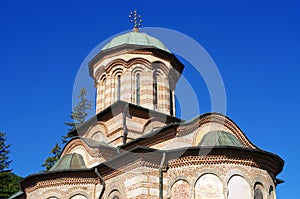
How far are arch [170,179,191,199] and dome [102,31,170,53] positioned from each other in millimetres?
7396

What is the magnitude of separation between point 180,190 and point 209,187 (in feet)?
2.73

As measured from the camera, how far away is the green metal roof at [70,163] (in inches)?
548

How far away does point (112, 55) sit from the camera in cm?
1759

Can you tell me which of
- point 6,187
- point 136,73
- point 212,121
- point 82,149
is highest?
point 136,73

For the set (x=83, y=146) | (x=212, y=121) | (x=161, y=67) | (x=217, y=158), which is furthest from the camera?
(x=161, y=67)

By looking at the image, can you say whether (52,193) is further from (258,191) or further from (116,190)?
(258,191)

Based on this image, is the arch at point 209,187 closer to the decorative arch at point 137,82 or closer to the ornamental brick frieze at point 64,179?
the ornamental brick frieze at point 64,179

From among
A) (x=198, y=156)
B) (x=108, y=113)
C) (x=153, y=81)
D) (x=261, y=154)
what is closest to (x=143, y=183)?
(x=198, y=156)

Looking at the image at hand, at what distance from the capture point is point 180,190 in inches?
469

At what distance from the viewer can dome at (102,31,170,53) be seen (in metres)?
17.8

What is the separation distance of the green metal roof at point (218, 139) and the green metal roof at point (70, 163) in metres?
4.33

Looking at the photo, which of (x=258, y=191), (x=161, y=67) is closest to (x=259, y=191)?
(x=258, y=191)

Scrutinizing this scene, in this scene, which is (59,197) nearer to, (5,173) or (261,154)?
(261,154)

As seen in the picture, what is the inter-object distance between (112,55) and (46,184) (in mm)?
6390
